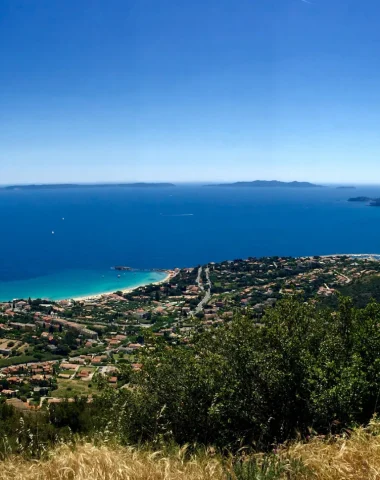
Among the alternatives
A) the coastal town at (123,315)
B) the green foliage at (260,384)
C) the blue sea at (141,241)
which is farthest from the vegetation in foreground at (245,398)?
the blue sea at (141,241)

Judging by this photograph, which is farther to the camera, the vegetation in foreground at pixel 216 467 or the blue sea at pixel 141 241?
the blue sea at pixel 141 241

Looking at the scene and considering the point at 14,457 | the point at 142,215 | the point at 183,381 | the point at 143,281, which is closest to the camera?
the point at 14,457

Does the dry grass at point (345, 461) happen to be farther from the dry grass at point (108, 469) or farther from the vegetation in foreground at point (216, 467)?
the dry grass at point (108, 469)

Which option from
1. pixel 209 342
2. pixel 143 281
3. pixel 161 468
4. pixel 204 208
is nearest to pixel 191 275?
pixel 143 281

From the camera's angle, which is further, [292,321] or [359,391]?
[292,321]

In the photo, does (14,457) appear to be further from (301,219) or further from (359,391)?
(301,219)

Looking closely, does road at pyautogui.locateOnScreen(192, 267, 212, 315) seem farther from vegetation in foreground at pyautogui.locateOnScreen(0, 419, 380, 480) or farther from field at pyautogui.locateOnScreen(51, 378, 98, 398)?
vegetation in foreground at pyautogui.locateOnScreen(0, 419, 380, 480)
